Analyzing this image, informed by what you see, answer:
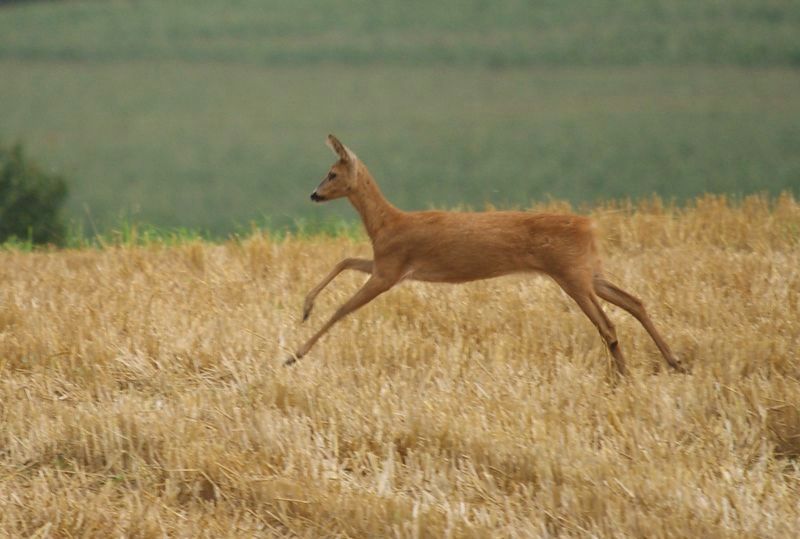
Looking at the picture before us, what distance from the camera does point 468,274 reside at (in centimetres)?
738

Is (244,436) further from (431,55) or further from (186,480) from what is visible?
(431,55)

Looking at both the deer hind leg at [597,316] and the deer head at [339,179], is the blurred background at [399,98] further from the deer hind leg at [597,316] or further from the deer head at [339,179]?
the deer head at [339,179]

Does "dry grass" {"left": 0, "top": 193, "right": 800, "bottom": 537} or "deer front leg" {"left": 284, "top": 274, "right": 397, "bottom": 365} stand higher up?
"deer front leg" {"left": 284, "top": 274, "right": 397, "bottom": 365}

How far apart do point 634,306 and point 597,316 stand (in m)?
0.41

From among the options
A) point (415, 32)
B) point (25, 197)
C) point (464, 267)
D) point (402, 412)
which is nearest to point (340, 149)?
point (464, 267)

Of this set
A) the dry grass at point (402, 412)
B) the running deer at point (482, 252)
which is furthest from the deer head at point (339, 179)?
the dry grass at point (402, 412)

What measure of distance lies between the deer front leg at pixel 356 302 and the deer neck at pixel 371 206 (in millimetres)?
386

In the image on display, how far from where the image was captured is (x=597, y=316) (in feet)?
23.8

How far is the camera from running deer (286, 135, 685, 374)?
730 centimetres

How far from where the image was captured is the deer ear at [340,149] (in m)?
7.47

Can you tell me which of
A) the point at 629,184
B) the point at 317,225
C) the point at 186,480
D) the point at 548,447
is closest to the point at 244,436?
the point at 186,480

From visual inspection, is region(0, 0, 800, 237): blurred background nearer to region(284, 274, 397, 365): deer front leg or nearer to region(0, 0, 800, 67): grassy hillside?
region(0, 0, 800, 67): grassy hillside

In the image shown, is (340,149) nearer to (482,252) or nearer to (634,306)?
(482,252)

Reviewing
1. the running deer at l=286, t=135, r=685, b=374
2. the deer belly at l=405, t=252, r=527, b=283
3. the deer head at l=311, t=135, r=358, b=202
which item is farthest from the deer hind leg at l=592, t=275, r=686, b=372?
the deer head at l=311, t=135, r=358, b=202
